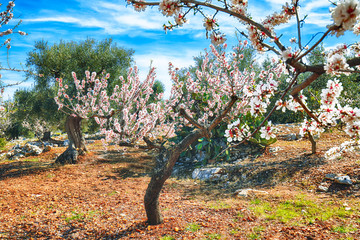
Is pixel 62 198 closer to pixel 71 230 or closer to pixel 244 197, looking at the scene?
pixel 71 230

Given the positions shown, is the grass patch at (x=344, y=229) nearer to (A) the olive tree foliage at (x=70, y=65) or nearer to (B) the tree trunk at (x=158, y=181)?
(B) the tree trunk at (x=158, y=181)

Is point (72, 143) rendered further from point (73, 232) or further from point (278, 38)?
point (278, 38)

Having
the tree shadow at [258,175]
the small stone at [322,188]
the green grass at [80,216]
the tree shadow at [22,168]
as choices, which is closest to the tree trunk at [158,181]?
the green grass at [80,216]

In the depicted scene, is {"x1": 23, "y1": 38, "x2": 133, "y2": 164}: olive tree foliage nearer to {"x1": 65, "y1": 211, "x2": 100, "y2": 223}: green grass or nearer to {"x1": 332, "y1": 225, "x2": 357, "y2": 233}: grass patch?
{"x1": 65, "y1": 211, "x2": 100, "y2": 223}: green grass

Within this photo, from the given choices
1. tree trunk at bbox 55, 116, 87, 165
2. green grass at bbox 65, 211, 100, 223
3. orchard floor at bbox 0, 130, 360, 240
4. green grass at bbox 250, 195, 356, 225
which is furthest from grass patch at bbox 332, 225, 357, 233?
tree trunk at bbox 55, 116, 87, 165

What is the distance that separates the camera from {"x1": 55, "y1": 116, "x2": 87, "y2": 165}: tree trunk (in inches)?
458

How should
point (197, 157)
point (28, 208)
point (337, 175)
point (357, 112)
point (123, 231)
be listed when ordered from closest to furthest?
point (357, 112)
point (123, 231)
point (28, 208)
point (337, 175)
point (197, 157)

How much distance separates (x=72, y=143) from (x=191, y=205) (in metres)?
8.42

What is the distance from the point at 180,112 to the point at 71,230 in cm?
326

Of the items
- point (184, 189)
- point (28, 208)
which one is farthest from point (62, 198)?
point (184, 189)

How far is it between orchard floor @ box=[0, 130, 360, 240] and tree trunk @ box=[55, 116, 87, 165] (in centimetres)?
169

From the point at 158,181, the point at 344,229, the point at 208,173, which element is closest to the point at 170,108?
the point at 208,173

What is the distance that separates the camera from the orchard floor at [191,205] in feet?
14.9

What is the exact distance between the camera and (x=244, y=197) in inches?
249
